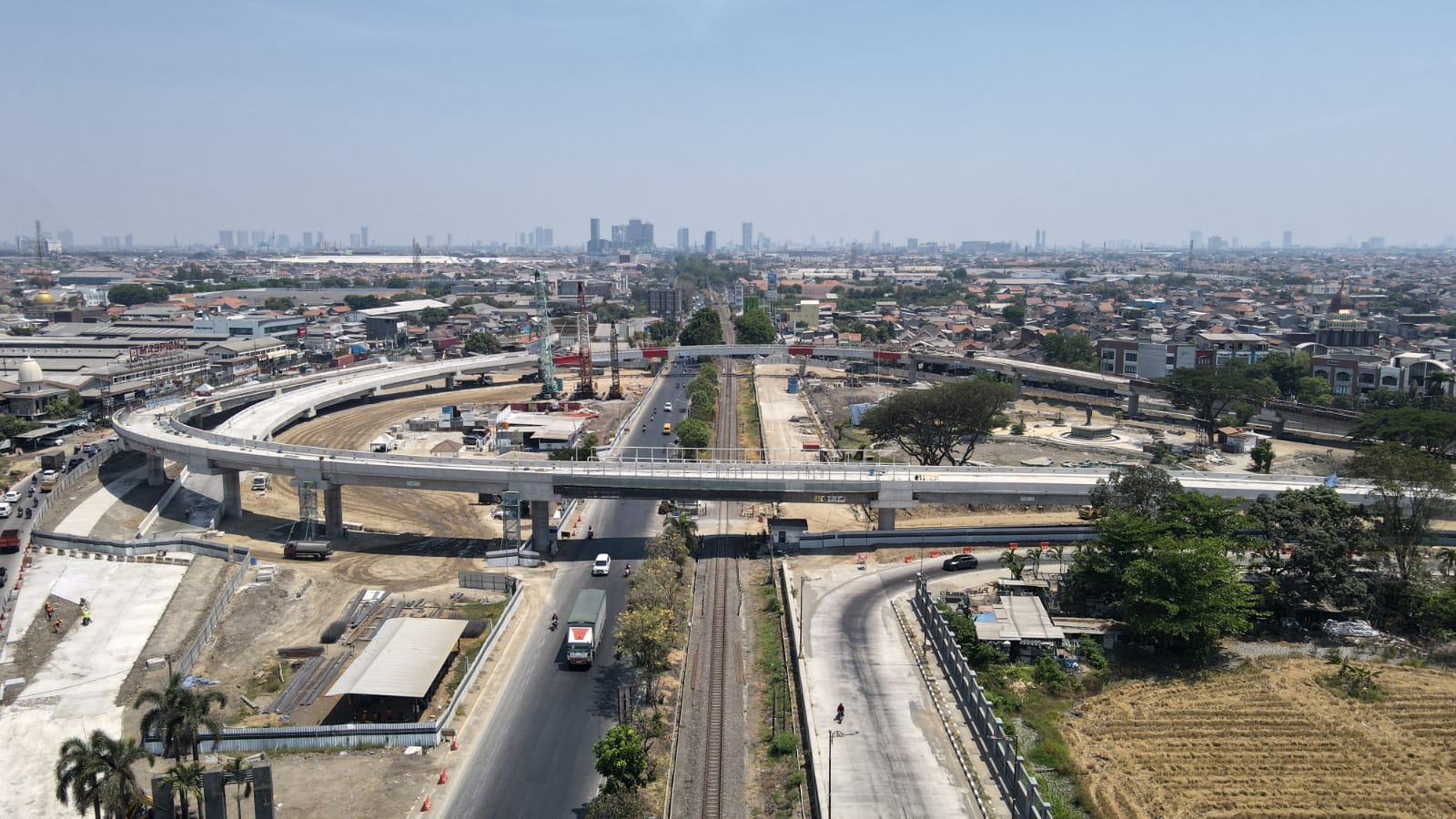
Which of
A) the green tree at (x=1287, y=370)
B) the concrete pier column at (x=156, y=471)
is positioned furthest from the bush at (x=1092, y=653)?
the green tree at (x=1287, y=370)

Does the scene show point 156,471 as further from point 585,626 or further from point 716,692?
point 716,692

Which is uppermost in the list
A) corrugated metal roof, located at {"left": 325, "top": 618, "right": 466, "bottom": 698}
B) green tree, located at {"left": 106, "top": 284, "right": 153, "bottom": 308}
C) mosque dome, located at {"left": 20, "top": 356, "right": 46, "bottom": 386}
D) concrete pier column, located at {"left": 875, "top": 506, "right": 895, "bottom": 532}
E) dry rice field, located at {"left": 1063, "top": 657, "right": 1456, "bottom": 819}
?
green tree, located at {"left": 106, "top": 284, "right": 153, "bottom": 308}

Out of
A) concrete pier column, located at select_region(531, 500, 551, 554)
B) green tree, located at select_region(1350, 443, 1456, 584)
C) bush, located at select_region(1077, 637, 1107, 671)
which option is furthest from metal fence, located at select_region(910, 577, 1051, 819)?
green tree, located at select_region(1350, 443, 1456, 584)

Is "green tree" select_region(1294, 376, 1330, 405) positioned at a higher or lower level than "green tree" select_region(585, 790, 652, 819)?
higher

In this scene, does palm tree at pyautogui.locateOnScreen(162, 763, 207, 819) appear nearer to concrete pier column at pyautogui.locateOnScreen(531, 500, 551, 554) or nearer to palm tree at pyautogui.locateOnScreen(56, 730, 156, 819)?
palm tree at pyautogui.locateOnScreen(56, 730, 156, 819)

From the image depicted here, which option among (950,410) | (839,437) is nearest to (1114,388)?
(839,437)

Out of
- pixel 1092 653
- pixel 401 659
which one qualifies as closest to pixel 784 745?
pixel 401 659

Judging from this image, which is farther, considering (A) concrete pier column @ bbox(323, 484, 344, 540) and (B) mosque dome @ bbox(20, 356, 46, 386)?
(B) mosque dome @ bbox(20, 356, 46, 386)
